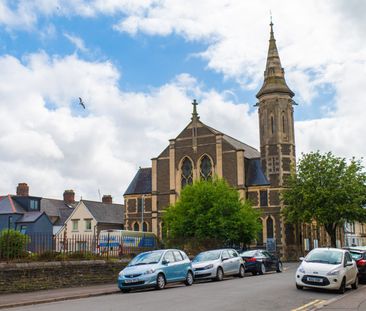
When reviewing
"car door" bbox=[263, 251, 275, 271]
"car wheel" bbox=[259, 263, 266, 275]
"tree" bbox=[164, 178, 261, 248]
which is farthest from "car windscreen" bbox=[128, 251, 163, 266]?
"tree" bbox=[164, 178, 261, 248]

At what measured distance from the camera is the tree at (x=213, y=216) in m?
44.2

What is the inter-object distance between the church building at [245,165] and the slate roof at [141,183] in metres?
0.19

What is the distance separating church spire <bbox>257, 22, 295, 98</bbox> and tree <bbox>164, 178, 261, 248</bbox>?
55.6 ft

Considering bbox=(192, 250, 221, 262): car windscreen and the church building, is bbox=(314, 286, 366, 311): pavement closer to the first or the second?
bbox=(192, 250, 221, 262): car windscreen

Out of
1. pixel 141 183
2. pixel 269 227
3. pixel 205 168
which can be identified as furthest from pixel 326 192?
pixel 141 183

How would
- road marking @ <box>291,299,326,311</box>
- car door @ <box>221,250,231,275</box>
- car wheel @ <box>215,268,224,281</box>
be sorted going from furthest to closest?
car door @ <box>221,250,231,275</box>, car wheel @ <box>215,268,224,281</box>, road marking @ <box>291,299,326,311</box>

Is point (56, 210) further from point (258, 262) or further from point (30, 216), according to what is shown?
point (258, 262)

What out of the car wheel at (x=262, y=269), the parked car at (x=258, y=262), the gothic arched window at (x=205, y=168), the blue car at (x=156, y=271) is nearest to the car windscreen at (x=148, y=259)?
the blue car at (x=156, y=271)

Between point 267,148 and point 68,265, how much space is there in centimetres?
3901

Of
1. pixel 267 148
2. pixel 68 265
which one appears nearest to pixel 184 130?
pixel 267 148

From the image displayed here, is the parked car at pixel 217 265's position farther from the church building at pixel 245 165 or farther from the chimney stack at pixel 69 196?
the chimney stack at pixel 69 196

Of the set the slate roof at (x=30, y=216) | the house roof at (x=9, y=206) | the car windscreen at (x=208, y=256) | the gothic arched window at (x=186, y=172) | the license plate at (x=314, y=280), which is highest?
the gothic arched window at (x=186, y=172)

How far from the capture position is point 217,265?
996 inches

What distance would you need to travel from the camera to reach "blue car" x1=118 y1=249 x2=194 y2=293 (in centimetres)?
1961
